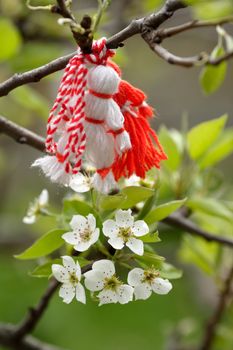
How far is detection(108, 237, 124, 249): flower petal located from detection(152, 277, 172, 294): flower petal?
0.21ft

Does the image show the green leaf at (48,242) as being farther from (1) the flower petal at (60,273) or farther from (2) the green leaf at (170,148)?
(2) the green leaf at (170,148)

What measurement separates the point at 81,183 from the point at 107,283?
18 centimetres

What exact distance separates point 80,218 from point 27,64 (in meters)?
0.86

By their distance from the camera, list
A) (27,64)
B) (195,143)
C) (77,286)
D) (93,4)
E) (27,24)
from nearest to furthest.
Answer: (77,286)
(195,143)
(27,64)
(27,24)
(93,4)

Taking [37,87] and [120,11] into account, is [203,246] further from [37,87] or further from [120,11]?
[37,87]

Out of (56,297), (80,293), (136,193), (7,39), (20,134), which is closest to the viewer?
(80,293)

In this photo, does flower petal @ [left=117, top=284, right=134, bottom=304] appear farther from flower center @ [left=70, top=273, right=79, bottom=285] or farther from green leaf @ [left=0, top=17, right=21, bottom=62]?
green leaf @ [left=0, top=17, right=21, bottom=62]

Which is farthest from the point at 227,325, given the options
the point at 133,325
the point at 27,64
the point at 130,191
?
the point at 130,191

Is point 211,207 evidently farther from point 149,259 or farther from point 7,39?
point 7,39

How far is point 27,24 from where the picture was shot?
2.02m

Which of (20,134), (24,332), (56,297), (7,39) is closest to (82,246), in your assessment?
(20,134)

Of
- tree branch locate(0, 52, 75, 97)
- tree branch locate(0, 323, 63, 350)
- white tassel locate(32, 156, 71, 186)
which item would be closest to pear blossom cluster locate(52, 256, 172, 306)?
white tassel locate(32, 156, 71, 186)

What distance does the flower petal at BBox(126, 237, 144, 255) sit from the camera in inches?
33.9

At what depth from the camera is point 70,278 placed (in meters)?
0.87
